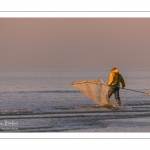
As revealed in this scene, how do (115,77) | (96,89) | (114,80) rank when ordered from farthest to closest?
(96,89) < (114,80) < (115,77)

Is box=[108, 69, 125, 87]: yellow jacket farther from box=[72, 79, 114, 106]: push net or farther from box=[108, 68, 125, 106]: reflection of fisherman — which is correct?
box=[72, 79, 114, 106]: push net

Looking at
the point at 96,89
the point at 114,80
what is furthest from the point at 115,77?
the point at 96,89

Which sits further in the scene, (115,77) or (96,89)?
(96,89)

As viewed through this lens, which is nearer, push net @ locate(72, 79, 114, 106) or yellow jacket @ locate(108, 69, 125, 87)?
yellow jacket @ locate(108, 69, 125, 87)

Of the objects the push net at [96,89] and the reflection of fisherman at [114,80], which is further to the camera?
the push net at [96,89]

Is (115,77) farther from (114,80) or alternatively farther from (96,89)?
(96,89)

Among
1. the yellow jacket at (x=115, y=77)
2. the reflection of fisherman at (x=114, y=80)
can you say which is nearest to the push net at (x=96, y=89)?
the reflection of fisherman at (x=114, y=80)

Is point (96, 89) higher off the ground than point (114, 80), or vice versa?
point (114, 80)

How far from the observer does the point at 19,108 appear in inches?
843

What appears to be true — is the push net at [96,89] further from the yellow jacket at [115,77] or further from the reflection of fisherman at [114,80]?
the yellow jacket at [115,77]

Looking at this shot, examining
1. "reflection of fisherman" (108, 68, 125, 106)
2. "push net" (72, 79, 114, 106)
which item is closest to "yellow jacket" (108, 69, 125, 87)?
"reflection of fisherman" (108, 68, 125, 106)
